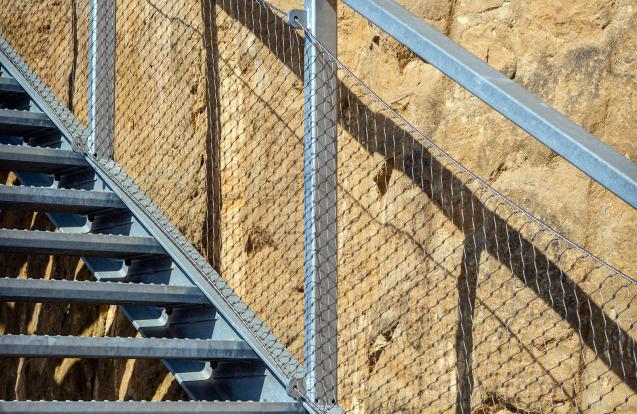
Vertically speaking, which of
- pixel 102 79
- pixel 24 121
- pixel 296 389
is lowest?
pixel 296 389

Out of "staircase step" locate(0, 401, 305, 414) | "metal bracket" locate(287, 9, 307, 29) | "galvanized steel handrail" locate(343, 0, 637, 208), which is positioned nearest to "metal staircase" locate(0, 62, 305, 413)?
"staircase step" locate(0, 401, 305, 414)

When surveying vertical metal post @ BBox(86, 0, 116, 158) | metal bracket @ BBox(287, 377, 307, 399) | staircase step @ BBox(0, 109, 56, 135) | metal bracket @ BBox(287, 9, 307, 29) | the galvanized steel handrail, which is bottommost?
metal bracket @ BBox(287, 377, 307, 399)

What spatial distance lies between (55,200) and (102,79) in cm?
54

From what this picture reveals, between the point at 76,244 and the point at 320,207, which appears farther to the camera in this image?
the point at 76,244

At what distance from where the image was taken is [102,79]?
395cm

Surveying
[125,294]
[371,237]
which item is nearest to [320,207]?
[371,237]

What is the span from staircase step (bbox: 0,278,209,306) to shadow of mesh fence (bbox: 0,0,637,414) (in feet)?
1.49

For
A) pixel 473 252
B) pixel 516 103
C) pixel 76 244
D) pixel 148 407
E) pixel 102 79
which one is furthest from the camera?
pixel 102 79

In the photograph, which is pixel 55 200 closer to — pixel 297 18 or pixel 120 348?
pixel 120 348

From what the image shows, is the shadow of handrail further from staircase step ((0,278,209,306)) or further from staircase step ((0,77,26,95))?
staircase step ((0,77,26,95))

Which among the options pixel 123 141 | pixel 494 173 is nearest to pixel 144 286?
pixel 494 173

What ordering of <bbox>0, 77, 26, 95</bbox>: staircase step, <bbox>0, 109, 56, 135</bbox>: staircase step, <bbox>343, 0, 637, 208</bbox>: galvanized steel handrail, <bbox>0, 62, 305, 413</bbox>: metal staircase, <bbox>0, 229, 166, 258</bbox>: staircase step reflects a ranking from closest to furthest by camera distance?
1. <bbox>343, 0, 637, 208</bbox>: galvanized steel handrail
2. <bbox>0, 62, 305, 413</bbox>: metal staircase
3. <bbox>0, 229, 166, 258</bbox>: staircase step
4. <bbox>0, 109, 56, 135</bbox>: staircase step
5. <bbox>0, 77, 26, 95</bbox>: staircase step

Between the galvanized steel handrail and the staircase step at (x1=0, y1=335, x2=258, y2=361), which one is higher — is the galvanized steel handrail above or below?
above

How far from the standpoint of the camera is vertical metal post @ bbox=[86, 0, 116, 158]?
391cm
